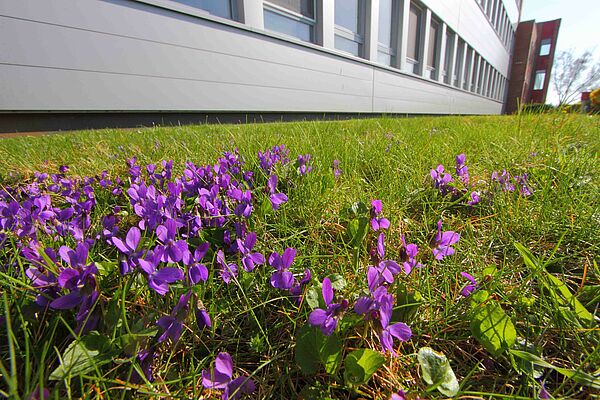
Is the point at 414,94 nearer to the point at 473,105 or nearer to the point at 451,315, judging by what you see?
the point at 473,105

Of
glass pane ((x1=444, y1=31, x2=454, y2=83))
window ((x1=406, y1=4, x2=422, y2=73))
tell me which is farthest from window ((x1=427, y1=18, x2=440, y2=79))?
glass pane ((x1=444, y1=31, x2=454, y2=83))

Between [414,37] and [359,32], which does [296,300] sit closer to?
[359,32]

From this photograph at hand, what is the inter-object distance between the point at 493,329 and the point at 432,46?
53.5ft

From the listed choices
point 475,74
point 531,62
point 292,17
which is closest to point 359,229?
point 292,17

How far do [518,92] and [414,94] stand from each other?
28.9m

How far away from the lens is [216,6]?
19.9 ft

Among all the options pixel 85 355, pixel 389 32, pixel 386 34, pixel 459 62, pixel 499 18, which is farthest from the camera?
pixel 499 18

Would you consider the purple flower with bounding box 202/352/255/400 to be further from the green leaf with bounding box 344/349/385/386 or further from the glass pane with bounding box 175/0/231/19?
the glass pane with bounding box 175/0/231/19

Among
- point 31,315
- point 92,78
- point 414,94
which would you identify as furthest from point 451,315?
point 414,94

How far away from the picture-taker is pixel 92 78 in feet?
16.1

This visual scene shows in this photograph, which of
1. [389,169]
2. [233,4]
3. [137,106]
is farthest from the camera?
[233,4]

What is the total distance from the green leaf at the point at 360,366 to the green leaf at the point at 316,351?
27mm

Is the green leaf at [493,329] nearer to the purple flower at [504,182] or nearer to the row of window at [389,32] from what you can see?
the purple flower at [504,182]

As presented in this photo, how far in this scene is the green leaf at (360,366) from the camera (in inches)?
21.3
